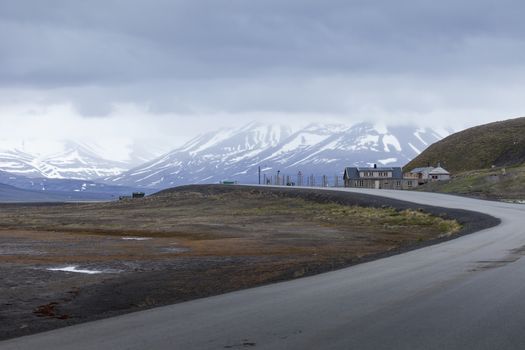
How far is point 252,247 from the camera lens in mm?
34375

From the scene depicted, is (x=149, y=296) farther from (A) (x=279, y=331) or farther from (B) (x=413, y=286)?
(A) (x=279, y=331)

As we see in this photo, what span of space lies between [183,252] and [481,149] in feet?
492

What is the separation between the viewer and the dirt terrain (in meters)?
18.5

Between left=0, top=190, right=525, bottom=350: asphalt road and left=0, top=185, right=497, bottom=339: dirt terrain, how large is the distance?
5.39ft

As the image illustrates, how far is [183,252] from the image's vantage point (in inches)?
1276

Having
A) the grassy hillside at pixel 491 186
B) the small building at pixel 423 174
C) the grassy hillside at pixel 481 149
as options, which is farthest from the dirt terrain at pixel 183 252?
the grassy hillside at pixel 481 149

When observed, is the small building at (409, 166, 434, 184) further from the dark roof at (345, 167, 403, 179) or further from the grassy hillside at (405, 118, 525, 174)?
the grassy hillside at (405, 118, 525, 174)

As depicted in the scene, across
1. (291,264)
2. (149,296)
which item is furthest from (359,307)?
(291,264)

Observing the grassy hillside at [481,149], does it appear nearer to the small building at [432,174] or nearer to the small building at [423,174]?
the small building at [423,174]

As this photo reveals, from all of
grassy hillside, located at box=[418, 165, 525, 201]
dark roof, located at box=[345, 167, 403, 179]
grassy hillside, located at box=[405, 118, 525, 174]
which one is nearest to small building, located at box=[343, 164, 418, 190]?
dark roof, located at box=[345, 167, 403, 179]

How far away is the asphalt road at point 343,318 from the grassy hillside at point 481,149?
141988 mm

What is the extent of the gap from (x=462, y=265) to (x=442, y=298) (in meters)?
6.33

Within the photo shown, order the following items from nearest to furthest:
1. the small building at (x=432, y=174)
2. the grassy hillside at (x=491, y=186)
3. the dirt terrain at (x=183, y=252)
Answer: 1. the dirt terrain at (x=183, y=252)
2. the grassy hillside at (x=491, y=186)
3. the small building at (x=432, y=174)

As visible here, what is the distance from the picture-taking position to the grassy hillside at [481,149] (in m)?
163
